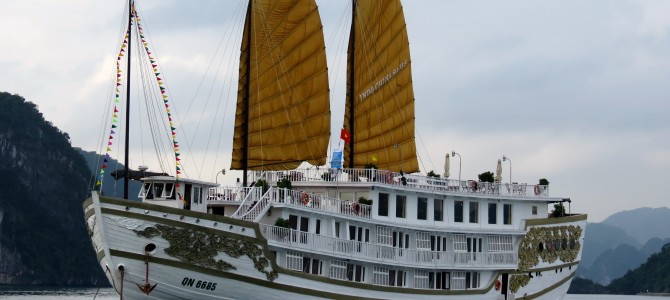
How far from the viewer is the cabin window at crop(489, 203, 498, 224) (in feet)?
133

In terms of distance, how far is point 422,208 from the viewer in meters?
38.3

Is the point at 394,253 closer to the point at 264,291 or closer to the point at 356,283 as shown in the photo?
the point at 356,283

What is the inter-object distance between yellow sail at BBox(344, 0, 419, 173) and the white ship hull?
1249cm

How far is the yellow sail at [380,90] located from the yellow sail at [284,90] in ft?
7.29

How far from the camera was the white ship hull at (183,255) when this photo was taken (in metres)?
29.6

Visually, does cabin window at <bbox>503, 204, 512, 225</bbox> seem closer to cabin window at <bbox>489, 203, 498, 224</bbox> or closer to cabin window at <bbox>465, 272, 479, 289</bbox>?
cabin window at <bbox>489, 203, 498, 224</bbox>

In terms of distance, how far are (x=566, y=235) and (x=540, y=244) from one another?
217 cm

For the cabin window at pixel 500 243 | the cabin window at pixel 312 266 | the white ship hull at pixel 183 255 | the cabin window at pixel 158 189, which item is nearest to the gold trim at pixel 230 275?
the white ship hull at pixel 183 255

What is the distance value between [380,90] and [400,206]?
30.0 feet

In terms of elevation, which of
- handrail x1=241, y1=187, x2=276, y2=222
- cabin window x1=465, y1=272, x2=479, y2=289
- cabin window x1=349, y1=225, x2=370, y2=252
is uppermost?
handrail x1=241, y1=187, x2=276, y2=222

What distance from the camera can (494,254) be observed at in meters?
39.9

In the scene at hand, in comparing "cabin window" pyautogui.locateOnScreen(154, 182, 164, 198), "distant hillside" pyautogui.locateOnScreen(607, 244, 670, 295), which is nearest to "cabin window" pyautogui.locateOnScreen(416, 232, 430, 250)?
"cabin window" pyautogui.locateOnScreen(154, 182, 164, 198)

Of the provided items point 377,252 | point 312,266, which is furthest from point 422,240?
point 312,266

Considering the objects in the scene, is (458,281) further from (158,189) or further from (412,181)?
(158,189)
